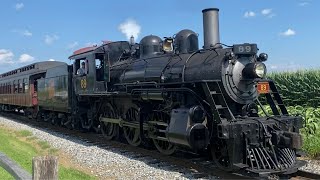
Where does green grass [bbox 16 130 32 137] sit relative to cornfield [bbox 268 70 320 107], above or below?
below

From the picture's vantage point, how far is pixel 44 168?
12.1 feet

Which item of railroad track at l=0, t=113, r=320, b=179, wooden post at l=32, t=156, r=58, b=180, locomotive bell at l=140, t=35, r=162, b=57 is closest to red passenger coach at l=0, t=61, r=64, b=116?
railroad track at l=0, t=113, r=320, b=179

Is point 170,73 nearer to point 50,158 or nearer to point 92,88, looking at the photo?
point 92,88

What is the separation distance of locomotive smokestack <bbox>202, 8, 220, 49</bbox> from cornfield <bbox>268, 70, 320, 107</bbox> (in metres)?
9.96

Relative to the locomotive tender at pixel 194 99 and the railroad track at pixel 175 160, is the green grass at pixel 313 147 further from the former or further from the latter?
the railroad track at pixel 175 160

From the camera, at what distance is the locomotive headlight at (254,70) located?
8.58m

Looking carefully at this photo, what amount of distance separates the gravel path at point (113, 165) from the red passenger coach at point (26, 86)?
9.87 meters

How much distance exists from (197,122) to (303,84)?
1214 centimetres

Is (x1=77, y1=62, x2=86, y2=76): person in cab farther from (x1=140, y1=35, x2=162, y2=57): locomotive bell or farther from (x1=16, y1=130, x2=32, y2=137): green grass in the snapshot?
(x1=16, y1=130, x2=32, y2=137): green grass

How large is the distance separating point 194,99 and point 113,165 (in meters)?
2.53

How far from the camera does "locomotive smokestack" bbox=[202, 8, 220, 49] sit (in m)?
10.0

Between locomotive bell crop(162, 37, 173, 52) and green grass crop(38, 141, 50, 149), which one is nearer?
locomotive bell crop(162, 37, 173, 52)

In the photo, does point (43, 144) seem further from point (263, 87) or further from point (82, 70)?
point (263, 87)

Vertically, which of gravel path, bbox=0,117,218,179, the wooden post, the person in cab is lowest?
gravel path, bbox=0,117,218,179
